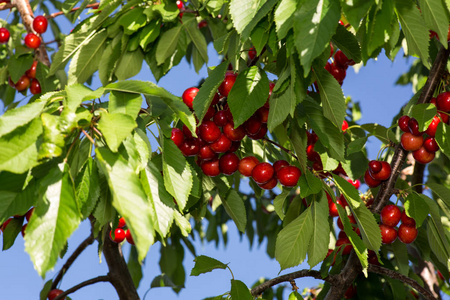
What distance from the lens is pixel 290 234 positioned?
160cm

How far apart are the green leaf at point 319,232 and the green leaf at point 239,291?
228 millimetres

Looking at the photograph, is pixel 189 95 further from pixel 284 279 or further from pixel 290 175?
pixel 284 279

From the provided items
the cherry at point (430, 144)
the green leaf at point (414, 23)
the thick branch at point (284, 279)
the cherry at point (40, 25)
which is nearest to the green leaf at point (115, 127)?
the green leaf at point (414, 23)

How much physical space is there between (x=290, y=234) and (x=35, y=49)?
81.0 inches

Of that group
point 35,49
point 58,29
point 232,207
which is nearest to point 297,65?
point 232,207

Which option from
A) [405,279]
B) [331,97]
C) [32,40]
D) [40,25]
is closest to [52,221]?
[331,97]

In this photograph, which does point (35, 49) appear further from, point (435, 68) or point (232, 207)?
point (435, 68)

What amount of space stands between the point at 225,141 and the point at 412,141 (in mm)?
696

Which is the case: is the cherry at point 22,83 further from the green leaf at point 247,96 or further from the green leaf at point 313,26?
the green leaf at point 313,26

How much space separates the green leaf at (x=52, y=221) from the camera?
0.90 meters

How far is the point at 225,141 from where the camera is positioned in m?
1.60

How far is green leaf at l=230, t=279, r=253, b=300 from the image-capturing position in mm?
1622

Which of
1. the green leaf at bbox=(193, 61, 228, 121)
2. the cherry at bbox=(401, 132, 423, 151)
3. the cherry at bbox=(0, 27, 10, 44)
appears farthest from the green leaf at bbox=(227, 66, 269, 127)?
the cherry at bbox=(0, 27, 10, 44)

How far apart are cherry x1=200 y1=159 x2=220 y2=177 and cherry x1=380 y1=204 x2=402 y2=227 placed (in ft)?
2.12
